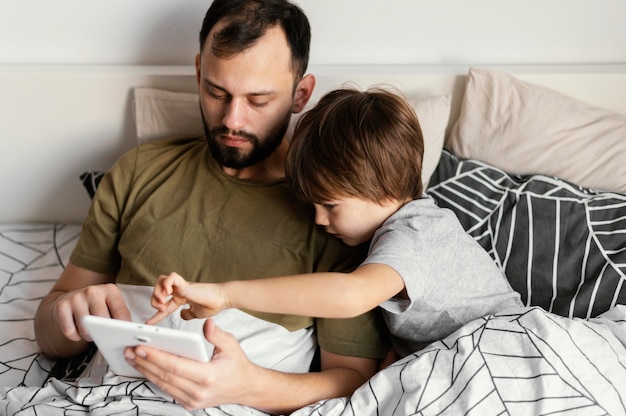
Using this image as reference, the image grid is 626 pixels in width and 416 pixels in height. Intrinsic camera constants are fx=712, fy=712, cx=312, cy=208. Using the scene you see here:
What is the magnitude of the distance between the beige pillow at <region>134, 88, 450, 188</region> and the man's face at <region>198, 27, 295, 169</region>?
0.25m

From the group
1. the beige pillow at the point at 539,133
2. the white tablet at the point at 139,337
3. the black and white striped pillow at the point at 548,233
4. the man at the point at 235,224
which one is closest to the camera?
the white tablet at the point at 139,337

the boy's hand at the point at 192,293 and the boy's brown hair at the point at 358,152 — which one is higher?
the boy's brown hair at the point at 358,152

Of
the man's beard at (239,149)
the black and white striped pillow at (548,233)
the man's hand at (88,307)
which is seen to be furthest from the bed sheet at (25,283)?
the black and white striped pillow at (548,233)

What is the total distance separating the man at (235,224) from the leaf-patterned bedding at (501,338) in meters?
0.11

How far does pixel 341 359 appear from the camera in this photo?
1394mm

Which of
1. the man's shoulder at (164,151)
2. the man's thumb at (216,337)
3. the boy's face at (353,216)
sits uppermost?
the boy's face at (353,216)

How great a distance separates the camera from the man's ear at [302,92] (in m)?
1.55

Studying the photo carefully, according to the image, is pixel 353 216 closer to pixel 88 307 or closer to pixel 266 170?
pixel 266 170

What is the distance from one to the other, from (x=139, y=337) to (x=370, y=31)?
1080 mm

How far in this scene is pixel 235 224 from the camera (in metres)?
1.46

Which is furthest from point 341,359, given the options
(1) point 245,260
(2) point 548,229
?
(2) point 548,229

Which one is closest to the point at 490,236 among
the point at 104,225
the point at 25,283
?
the point at 104,225

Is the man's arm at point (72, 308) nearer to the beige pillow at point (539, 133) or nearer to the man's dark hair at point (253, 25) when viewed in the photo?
the man's dark hair at point (253, 25)

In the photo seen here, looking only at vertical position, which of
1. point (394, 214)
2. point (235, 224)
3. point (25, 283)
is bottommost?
point (25, 283)
